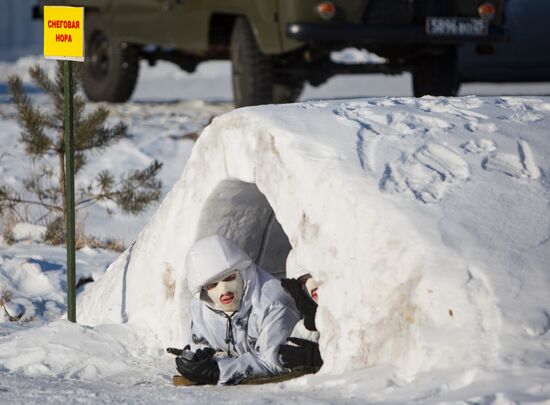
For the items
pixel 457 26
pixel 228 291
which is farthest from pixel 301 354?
pixel 457 26

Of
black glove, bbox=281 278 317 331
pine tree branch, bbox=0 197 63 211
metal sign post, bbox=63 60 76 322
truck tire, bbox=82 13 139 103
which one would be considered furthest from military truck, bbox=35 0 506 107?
black glove, bbox=281 278 317 331

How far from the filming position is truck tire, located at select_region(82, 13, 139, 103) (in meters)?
12.3

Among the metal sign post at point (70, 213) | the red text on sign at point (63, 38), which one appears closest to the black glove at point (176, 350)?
the metal sign post at point (70, 213)

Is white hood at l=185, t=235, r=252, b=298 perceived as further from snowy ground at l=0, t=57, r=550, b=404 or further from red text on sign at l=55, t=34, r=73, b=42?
red text on sign at l=55, t=34, r=73, b=42

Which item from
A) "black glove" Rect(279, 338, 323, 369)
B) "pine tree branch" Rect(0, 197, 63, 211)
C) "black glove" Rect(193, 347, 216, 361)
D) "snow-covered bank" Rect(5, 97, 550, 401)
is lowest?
"pine tree branch" Rect(0, 197, 63, 211)

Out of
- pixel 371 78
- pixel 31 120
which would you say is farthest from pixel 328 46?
pixel 371 78

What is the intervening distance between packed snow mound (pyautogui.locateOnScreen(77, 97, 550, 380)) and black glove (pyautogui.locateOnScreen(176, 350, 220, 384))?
0.54 m

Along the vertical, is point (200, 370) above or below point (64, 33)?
below

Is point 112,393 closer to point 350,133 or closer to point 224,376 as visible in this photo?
point 224,376

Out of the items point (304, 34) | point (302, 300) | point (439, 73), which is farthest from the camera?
point (439, 73)

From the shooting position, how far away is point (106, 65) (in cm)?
1261

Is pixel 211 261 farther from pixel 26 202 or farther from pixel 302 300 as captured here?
pixel 26 202

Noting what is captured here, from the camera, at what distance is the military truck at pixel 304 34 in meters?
9.39

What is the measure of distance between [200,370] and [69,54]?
1.76 metres
